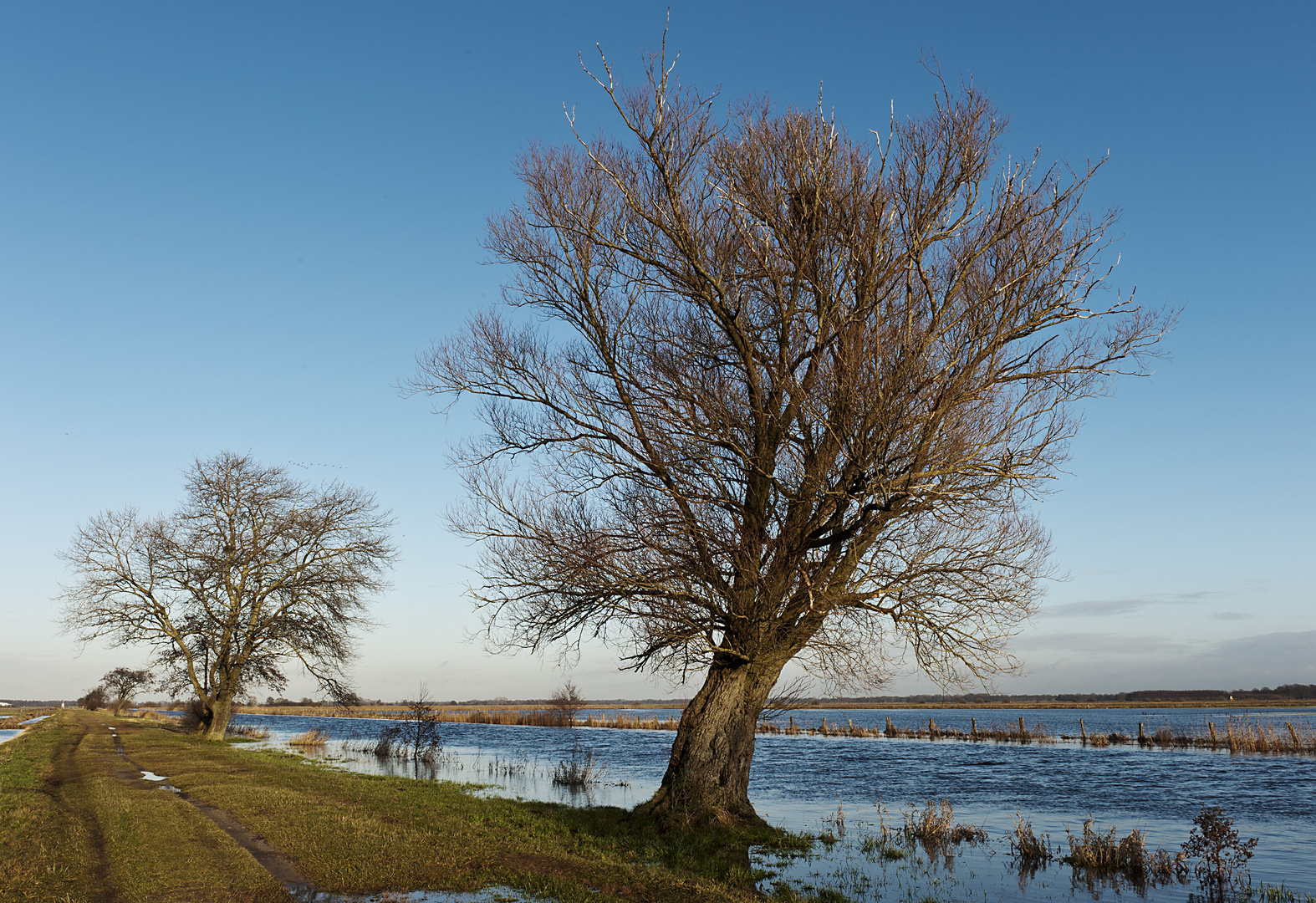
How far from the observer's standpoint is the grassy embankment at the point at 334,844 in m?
7.91

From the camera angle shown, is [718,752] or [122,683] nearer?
[718,752]

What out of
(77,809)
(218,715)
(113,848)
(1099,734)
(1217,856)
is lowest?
(1099,734)

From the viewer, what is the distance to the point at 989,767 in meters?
30.1

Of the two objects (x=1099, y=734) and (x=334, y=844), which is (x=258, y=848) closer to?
(x=334, y=844)

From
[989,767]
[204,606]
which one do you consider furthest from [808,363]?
[204,606]

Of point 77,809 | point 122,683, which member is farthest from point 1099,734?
point 122,683

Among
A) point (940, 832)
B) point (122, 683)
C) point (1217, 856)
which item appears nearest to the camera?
point (1217, 856)

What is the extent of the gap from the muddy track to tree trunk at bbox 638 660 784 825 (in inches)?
283

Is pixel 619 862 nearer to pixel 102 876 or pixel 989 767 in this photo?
pixel 102 876

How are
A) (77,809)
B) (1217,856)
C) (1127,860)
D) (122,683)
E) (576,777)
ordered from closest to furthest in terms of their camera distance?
1. (1217,856)
2. (1127,860)
3. (77,809)
4. (576,777)
5. (122,683)

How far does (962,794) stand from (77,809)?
21.1m

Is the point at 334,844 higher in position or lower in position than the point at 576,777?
higher

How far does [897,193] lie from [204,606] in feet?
104

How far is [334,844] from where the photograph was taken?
950cm
